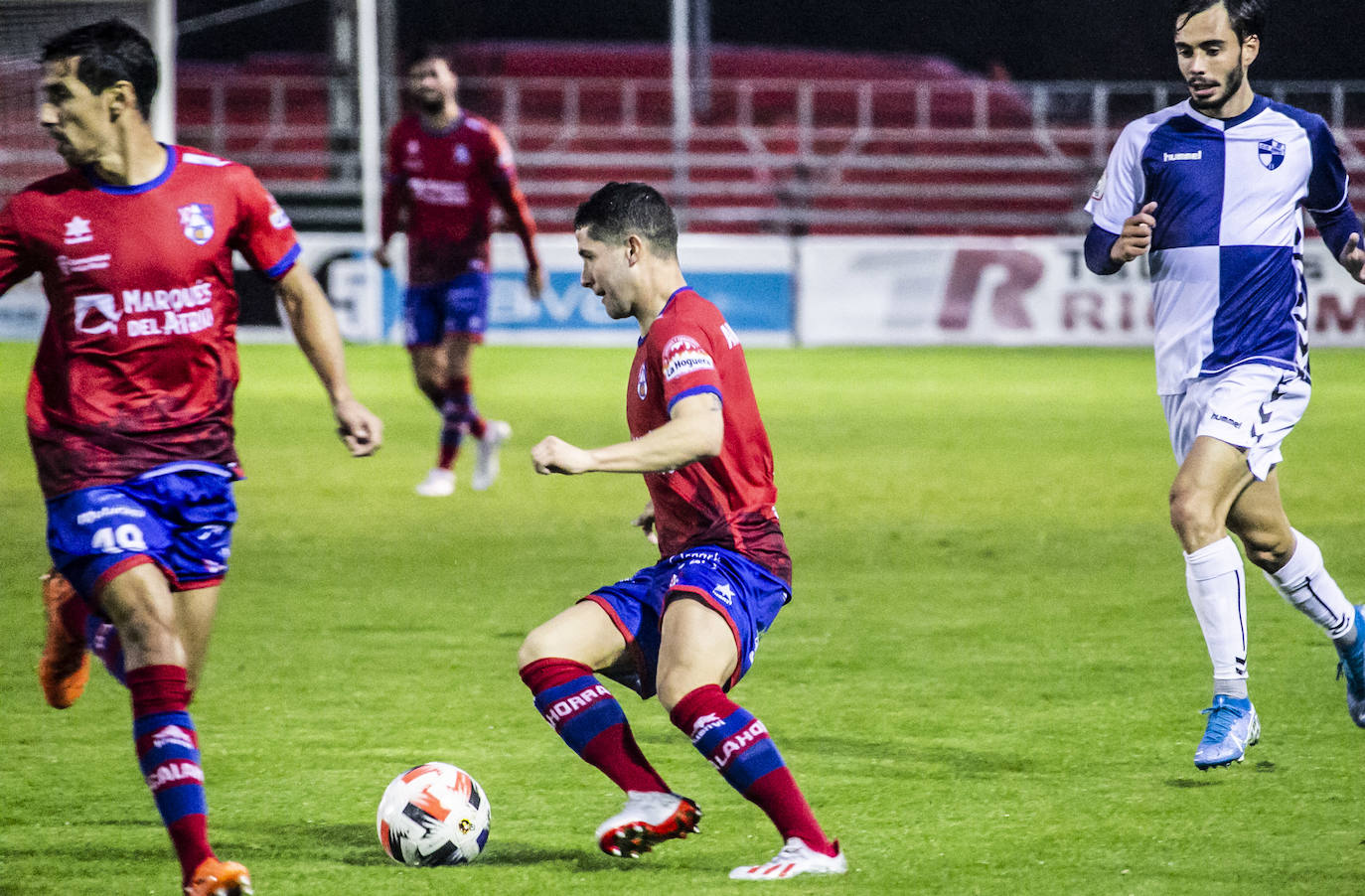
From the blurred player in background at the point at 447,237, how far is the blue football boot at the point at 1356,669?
245 inches

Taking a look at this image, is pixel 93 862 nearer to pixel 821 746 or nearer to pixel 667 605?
pixel 667 605

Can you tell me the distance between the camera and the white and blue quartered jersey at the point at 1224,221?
211 inches

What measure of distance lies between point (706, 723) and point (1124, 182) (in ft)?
7.58

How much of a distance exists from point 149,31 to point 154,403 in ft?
36.7

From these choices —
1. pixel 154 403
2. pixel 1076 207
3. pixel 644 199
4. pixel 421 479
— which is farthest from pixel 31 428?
pixel 1076 207

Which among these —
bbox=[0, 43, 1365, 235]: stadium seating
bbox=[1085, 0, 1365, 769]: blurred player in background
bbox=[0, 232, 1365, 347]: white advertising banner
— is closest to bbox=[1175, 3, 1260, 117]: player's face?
bbox=[1085, 0, 1365, 769]: blurred player in background

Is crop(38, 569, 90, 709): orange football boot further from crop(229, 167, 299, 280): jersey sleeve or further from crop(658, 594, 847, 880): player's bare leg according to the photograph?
crop(658, 594, 847, 880): player's bare leg

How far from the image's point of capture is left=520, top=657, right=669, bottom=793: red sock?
4293mm

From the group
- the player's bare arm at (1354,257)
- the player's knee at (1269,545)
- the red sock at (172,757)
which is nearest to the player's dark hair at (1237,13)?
the player's bare arm at (1354,257)

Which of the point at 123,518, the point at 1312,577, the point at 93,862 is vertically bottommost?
the point at 93,862

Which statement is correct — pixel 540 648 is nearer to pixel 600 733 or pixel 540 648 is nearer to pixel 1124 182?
pixel 600 733

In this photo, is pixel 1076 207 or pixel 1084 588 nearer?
pixel 1084 588

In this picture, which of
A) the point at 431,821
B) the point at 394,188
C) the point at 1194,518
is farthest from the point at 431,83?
the point at 431,821

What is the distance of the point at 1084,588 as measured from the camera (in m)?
8.05
